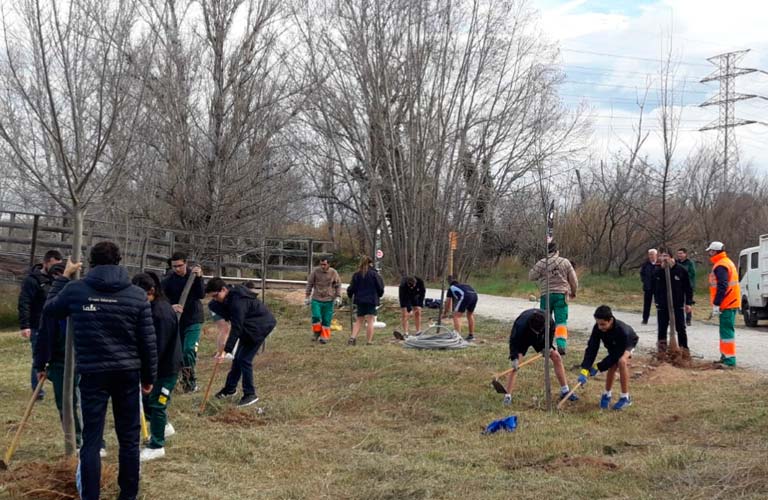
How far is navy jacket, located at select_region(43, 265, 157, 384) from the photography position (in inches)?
208

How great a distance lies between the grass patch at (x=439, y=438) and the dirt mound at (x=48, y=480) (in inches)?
11.9

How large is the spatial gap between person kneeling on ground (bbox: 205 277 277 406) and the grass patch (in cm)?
29

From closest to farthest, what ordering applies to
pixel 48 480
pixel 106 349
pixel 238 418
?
pixel 106 349 → pixel 48 480 → pixel 238 418

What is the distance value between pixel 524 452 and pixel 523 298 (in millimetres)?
20900

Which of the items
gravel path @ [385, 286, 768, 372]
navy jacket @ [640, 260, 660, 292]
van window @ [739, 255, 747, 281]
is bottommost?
gravel path @ [385, 286, 768, 372]

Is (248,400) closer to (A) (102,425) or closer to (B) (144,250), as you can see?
(A) (102,425)

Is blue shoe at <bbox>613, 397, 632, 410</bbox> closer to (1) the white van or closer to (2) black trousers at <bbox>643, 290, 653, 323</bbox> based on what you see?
(2) black trousers at <bbox>643, 290, 653, 323</bbox>

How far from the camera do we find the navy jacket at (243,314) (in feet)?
30.1

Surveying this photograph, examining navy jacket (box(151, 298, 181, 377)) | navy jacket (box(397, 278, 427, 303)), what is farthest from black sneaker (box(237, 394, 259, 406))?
navy jacket (box(397, 278, 427, 303))

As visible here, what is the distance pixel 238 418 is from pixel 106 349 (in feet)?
11.8

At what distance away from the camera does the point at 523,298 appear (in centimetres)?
2758

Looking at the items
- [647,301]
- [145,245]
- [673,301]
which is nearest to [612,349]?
[673,301]

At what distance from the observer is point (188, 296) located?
31.9 ft

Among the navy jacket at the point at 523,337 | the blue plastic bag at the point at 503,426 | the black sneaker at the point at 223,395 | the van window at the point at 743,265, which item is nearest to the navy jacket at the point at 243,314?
the black sneaker at the point at 223,395
